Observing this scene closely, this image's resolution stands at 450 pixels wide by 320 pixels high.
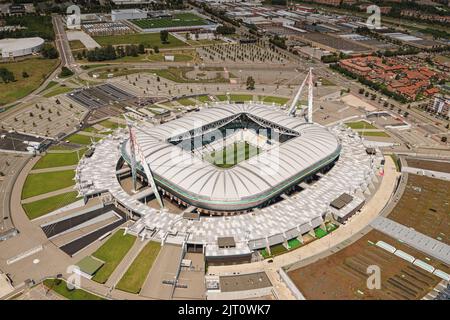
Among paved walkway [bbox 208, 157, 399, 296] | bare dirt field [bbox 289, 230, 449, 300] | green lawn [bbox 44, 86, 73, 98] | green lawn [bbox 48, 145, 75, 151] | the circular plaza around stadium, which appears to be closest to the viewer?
bare dirt field [bbox 289, 230, 449, 300]

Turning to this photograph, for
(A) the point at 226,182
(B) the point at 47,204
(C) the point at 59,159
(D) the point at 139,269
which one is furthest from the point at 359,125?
(B) the point at 47,204

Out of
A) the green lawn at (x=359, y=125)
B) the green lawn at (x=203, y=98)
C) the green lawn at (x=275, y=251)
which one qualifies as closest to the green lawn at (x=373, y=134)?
the green lawn at (x=359, y=125)

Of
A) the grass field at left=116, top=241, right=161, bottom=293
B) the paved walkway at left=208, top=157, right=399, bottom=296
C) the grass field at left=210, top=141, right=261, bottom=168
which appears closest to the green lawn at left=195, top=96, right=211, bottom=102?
the grass field at left=210, top=141, right=261, bottom=168

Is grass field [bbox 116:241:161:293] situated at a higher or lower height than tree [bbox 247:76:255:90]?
lower

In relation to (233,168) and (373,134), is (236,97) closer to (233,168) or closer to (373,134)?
(373,134)

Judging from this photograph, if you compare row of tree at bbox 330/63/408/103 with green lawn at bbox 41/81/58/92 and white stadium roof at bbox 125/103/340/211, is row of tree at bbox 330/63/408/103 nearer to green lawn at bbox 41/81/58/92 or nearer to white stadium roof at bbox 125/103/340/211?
white stadium roof at bbox 125/103/340/211

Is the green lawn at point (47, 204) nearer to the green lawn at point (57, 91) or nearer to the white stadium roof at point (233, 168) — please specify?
the white stadium roof at point (233, 168)
